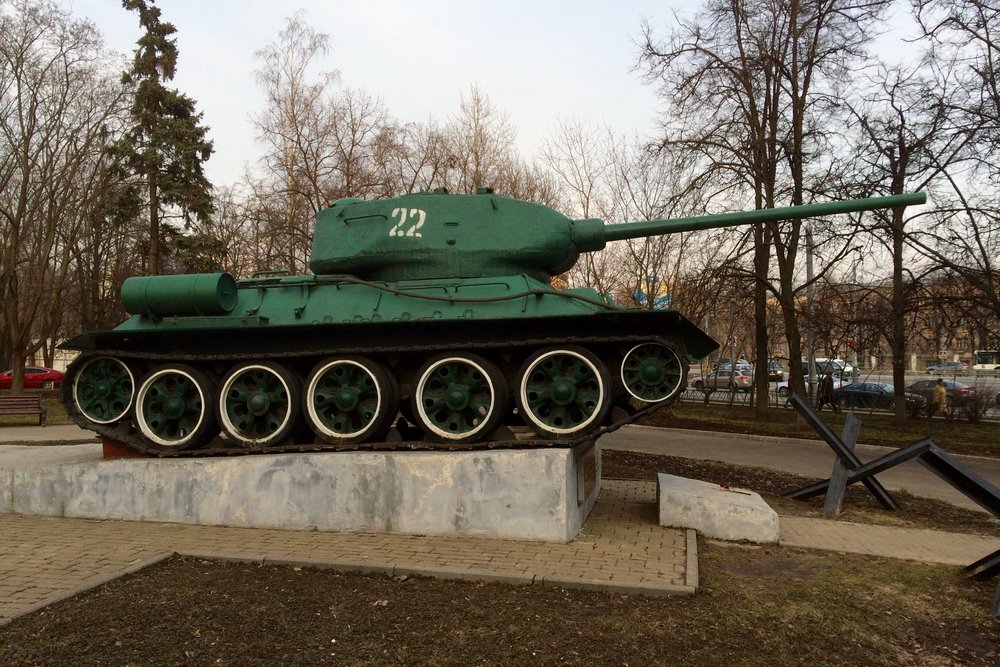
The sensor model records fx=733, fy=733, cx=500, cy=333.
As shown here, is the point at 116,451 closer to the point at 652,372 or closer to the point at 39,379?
the point at 652,372

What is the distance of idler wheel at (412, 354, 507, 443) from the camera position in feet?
23.9

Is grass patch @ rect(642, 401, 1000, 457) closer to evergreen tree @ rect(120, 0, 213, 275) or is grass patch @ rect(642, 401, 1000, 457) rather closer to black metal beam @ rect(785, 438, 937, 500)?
black metal beam @ rect(785, 438, 937, 500)

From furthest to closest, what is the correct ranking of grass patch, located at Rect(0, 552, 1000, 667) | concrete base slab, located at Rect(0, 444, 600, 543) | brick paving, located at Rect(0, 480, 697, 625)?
concrete base slab, located at Rect(0, 444, 600, 543)
brick paving, located at Rect(0, 480, 697, 625)
grass patch, located at Rect(0, 552, 1000, 667)

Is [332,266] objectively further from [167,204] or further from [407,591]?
[167,204]

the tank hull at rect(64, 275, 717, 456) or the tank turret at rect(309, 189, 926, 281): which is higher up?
the tank turret at rect(309, 189, 926, 281)

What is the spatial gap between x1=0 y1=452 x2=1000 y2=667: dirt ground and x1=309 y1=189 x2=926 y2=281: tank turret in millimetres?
3420

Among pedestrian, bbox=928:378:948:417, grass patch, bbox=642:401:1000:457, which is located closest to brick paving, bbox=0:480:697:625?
grass patch, bbox=642:401:1000:457

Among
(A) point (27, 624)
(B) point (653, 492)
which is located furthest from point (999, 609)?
(A) point (27, 624)

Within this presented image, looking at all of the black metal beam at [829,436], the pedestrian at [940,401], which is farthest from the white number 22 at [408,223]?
the pedestrian at [940,401]

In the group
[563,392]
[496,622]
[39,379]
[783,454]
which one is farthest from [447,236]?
[39,379]

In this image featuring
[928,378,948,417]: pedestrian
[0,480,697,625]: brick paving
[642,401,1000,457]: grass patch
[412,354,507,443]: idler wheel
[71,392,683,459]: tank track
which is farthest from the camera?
[928,378,948,417]: pedestrian

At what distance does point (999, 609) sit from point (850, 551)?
1804 millimetres

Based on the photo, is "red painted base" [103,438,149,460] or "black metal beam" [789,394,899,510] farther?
"black metal beam" [789,394,899,510]

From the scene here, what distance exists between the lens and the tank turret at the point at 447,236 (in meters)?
7.87
